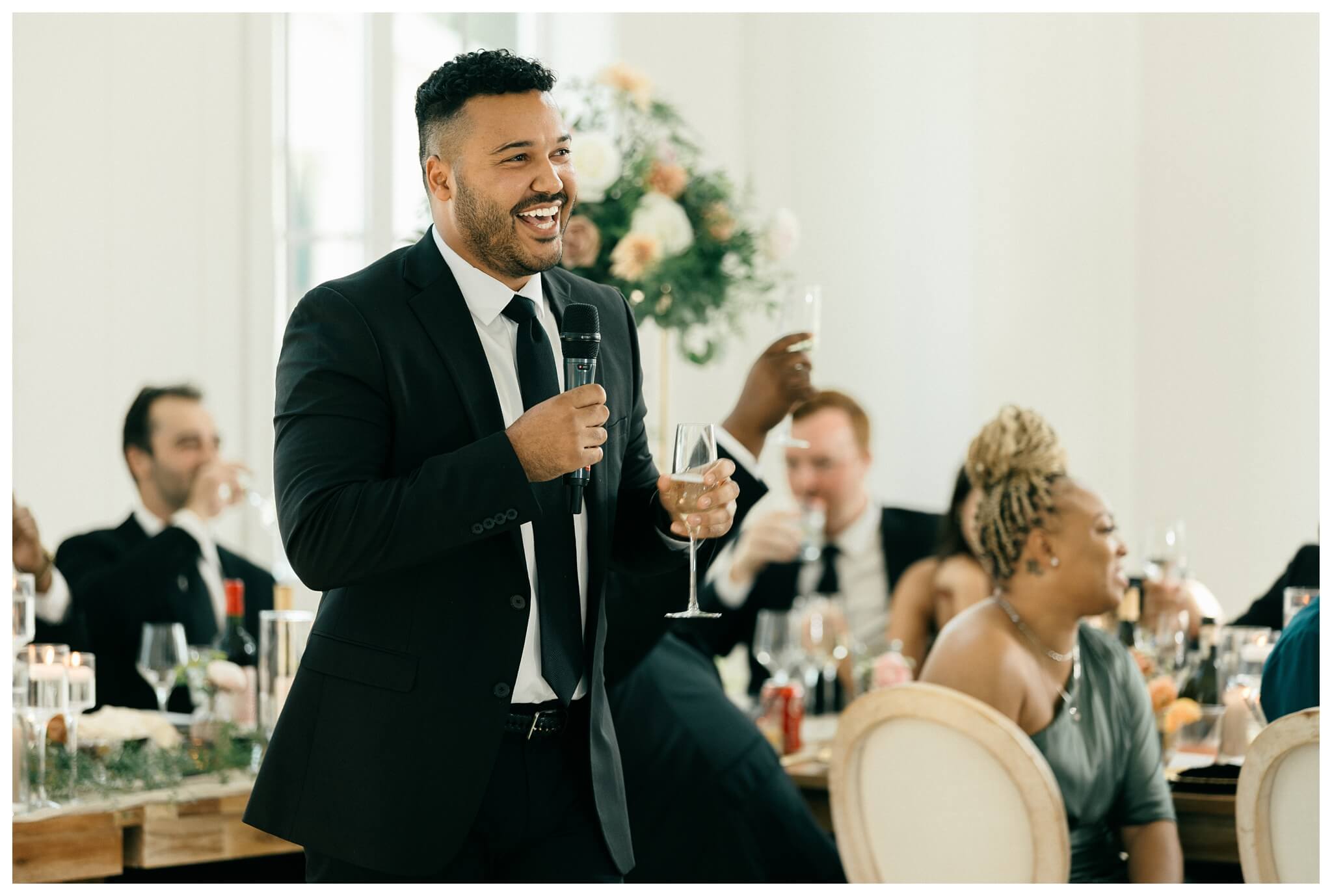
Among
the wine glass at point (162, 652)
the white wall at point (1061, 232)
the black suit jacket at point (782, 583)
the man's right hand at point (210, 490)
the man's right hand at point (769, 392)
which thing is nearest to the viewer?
the man's right hand at point (769, 392)

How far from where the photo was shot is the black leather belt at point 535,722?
1.79m

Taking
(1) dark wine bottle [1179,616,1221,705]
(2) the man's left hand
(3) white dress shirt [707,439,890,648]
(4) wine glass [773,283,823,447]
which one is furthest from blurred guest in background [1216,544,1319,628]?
(2) the man's left hand

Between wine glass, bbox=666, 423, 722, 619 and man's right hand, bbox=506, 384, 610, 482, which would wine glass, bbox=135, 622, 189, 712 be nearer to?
wine glass, bbox=666, 423, 722, 619

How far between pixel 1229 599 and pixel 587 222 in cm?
395

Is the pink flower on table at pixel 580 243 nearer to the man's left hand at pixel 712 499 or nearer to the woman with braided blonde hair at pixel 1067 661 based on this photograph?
the woman with braided blonde hair at pixel 1067 661

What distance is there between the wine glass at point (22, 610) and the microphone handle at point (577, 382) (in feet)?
5.72

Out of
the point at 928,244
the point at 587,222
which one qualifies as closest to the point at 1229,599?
the point at 928,244

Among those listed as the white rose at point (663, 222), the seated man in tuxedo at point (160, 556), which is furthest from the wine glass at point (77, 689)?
the white rose at point (663, 222)

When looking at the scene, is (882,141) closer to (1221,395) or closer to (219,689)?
(1221,395)

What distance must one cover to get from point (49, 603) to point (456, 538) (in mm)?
2555

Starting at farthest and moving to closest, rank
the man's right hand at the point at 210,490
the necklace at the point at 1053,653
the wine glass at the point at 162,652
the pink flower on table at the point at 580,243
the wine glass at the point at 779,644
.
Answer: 1. the man's right hand at the point at 210,490
2. the wine glass at the point at 779,644
3. the wine glass at the point at 162,652
4. the pink flower on table at the point at 580,243
5. the necklace at the point at 1053,653

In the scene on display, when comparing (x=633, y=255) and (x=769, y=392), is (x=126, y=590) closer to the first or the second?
(x=633, y=255)

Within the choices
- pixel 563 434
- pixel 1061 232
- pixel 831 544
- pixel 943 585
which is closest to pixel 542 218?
pixel 563 434

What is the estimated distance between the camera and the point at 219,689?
10.9 feet
